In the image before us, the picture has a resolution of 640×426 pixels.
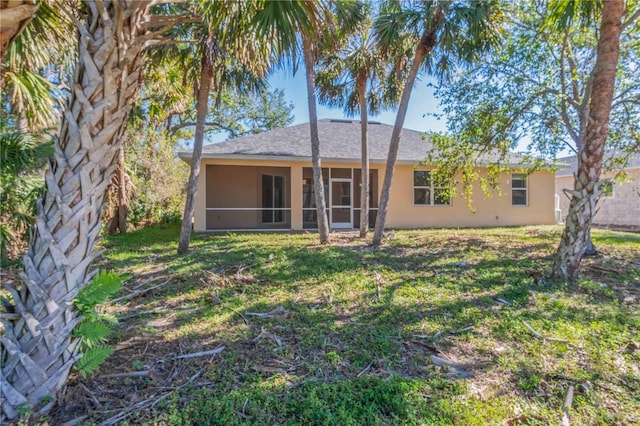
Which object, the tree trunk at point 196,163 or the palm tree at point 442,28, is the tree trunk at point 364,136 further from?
the tree trunk at point 196,163

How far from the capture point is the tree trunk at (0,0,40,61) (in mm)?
2033

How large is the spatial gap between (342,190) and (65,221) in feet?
41.6

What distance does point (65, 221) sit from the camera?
2.15 metres

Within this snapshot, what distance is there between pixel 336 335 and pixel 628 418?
8.25 ft

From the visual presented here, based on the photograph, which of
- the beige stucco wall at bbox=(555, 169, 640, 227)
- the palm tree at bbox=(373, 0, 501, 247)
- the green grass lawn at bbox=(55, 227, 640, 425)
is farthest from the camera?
the beige stucco wall at bbox=(555, 169, 640, 227)

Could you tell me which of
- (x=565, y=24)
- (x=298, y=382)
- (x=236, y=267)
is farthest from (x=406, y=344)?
(x=565, y=24)

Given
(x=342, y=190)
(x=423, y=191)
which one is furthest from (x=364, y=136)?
(x=423, y=191)

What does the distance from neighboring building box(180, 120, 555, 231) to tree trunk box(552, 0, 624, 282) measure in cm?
776

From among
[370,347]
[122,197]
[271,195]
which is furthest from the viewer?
[271,195]

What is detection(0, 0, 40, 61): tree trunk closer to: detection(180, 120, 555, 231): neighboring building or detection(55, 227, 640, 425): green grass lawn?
detection(55, 227, 640, 425): green grass lawn

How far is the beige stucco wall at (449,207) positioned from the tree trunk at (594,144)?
8.22m

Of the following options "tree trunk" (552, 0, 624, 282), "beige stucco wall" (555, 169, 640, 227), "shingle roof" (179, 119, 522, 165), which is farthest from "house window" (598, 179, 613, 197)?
"beige stucco wall" (555, 169, 640, 227)

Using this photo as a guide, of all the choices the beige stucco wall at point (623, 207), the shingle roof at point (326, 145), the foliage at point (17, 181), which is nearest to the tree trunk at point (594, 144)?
the shingle roof at point (326, 145)

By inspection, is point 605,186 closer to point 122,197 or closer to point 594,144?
point 594,144
